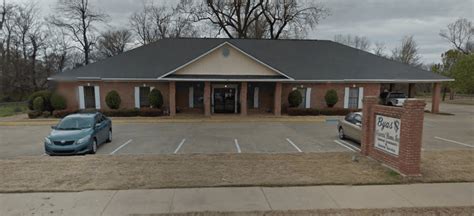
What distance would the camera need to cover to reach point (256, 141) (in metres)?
12.3

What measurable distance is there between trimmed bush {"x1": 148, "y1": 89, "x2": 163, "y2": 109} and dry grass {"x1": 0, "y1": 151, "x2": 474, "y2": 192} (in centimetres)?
1363

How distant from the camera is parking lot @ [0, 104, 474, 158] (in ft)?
35.1

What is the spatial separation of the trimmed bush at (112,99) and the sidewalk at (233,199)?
17203 mm

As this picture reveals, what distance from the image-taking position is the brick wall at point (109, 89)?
889 inches

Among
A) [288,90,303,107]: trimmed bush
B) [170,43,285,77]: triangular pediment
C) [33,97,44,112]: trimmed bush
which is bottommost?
[33,97,44,112]: trimmed bush

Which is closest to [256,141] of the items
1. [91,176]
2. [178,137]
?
[178,137]

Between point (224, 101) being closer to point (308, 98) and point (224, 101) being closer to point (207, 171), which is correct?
point (308, 98)

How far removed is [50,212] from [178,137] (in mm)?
8462

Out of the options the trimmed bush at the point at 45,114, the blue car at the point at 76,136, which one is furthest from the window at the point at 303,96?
the trimmed bush at the point at 45,114

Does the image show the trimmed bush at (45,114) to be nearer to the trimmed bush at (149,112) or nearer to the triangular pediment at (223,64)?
the trimmed bush at (149,112)

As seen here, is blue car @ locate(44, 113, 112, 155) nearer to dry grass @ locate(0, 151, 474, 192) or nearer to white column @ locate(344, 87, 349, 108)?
dry grass @ locate(0, 151, 474, 192)

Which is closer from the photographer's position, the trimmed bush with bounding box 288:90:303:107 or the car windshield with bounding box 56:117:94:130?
the car windshield with bounding box 56:117:94:130

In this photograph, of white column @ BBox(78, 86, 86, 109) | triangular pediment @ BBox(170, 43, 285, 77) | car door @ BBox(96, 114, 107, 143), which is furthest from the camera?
white column @ BBox(78, 86, 86, 109)

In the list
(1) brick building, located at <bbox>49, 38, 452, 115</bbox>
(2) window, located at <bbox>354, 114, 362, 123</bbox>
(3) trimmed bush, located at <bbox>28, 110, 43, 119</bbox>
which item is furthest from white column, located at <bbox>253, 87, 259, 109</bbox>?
(3) trimmed bush, located at <bbox>28, 110, 43, 119</bbox>
